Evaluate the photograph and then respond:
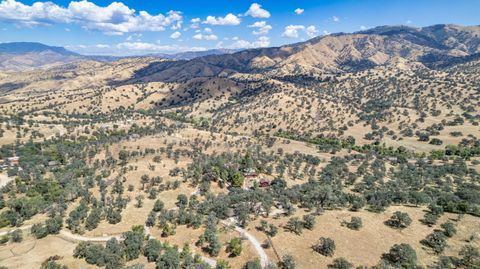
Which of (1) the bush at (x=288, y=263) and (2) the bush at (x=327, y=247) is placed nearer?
(1) the bush at (x=288, y=263)

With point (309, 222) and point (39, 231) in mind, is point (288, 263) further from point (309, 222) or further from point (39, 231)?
point (39, 231)

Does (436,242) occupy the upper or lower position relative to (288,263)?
upper

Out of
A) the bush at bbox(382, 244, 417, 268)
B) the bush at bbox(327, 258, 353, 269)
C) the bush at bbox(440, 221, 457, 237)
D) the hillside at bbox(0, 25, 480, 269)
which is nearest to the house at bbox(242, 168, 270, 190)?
the hillside at bbox(0, 25, 480, 269)

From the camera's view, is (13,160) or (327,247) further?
(13,160)

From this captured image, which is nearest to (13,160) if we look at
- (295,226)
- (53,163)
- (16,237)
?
(53,163)

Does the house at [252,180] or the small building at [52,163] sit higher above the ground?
the house at [252,180]

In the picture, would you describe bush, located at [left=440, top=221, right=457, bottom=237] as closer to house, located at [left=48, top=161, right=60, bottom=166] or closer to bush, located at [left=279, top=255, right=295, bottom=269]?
bush, located at [left=279, top=255, right=295, bottom=269]

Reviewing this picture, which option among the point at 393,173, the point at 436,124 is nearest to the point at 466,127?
the point at 436,124

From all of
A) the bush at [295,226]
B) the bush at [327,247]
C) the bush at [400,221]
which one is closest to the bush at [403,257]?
the bush at [327,247]

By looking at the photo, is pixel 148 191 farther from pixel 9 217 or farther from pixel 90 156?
pixel 90 156

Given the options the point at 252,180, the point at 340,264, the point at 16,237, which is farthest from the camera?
the point at 252,180

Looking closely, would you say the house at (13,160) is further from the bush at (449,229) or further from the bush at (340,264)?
the bush at (449,229)
